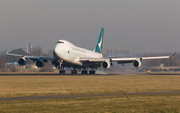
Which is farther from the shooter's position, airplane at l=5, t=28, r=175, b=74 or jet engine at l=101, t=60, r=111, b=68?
jet engine at l=101, t=60, r=111, b=68

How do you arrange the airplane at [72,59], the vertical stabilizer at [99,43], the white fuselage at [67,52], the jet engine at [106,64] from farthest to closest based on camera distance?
the vertical stabilizer at [99,43]
the jet engine at [106,64]
the airplane at [72,59]
the white fuselage at [67,52]

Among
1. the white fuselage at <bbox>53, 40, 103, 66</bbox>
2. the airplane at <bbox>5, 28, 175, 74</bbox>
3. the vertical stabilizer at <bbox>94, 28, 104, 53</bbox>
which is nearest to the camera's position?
the white fuselage at <bbox>53, 40, 103, 66</bbox>

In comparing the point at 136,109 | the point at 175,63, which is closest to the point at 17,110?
the point at 136,109

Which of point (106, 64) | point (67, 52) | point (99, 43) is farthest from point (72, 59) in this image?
point (99, 43)

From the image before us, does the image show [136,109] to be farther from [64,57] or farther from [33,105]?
[64,57]

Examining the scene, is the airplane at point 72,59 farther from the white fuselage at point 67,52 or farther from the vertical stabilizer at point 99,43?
the vertical stabilizer at point 99,43

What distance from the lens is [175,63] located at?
128375mm

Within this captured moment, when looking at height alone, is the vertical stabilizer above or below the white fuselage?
above

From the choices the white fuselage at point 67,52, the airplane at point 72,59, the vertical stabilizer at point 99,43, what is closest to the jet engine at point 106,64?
the airplane at point 72,59

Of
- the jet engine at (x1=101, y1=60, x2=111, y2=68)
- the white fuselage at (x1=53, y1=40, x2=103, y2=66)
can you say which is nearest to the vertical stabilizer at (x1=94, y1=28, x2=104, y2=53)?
the white fuselage at (x1=53, y1=40, x2=103, y2=66)

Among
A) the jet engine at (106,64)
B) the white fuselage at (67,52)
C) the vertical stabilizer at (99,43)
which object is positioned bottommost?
the jet engine at (106,64)

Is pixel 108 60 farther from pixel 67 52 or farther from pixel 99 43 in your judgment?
pixel 99 43

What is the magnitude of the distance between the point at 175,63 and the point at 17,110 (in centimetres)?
12119

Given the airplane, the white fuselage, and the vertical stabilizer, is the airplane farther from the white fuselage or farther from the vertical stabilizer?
the vertical stabilizer
